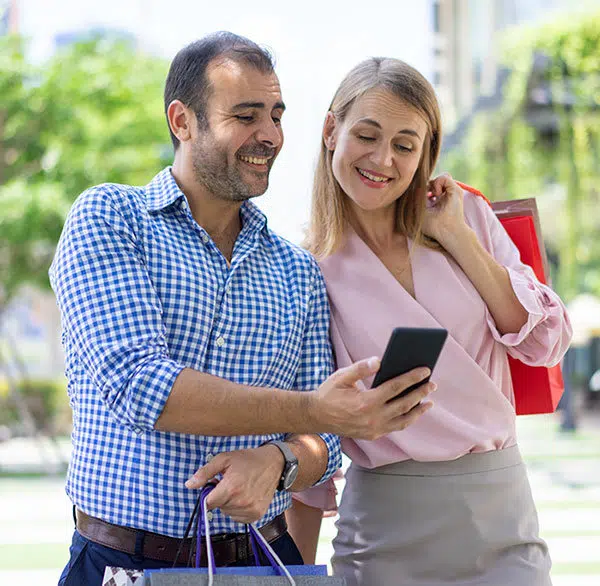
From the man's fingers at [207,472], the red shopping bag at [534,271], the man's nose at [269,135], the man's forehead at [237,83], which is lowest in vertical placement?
the man's fingers at [207,472]

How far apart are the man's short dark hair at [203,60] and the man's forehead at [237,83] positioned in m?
0.01

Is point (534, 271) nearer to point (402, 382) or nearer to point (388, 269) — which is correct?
point (388, 269)

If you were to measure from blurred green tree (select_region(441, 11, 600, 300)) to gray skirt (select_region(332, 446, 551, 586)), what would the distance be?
15.6 metres

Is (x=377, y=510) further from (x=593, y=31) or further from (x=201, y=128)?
(x=593, y=31)

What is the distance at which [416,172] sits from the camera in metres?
2.50

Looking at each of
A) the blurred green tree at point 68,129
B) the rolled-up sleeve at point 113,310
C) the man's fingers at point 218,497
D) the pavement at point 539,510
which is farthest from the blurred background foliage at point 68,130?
the man's fingers at point 218,497

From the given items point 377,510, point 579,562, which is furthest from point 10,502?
point 377,510

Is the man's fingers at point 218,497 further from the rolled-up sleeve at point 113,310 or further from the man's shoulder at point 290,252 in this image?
the man's shoulder at point 290,252

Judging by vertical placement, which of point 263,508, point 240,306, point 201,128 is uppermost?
point 201,128

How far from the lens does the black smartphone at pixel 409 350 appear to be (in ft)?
5.14

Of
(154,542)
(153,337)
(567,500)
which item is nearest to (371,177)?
(153,337)

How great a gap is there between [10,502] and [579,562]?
600 centimetres

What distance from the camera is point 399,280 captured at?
8.07ft

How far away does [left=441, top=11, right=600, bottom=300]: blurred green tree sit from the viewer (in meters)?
17.3
